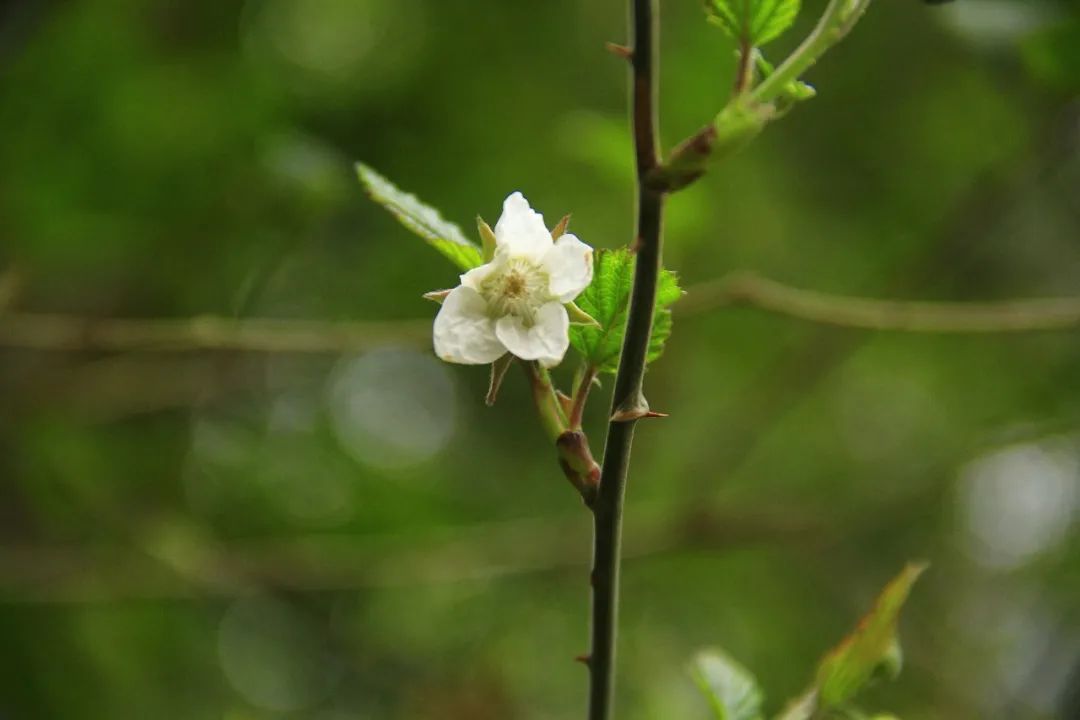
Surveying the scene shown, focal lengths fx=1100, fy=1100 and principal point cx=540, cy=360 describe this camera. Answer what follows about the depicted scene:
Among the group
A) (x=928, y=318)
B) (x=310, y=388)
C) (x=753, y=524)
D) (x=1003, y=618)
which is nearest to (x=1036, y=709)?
(x=1003, y=618)

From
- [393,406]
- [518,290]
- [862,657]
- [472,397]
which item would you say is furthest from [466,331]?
[393,406]

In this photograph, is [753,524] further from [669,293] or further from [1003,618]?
[669,293]

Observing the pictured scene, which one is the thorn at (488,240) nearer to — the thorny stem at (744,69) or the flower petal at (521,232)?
the flower petal at (521,232)

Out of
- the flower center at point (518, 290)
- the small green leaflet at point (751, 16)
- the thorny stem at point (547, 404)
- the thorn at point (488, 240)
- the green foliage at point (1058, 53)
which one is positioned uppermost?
the green foliage at point (1058, 53)

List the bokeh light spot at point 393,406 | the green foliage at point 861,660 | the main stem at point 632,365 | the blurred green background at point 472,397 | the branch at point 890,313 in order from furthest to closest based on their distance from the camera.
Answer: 1. the bokeh light spot at point 393,406
2. the blurred green background at point 472,397
3. the branch at point 890,313
4. the green foliage at point 861,660
5. the main stem at point 632,365

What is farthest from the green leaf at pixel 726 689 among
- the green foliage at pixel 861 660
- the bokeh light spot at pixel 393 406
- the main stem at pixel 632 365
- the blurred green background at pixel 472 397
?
the bokeh light spot at pixel 393 406

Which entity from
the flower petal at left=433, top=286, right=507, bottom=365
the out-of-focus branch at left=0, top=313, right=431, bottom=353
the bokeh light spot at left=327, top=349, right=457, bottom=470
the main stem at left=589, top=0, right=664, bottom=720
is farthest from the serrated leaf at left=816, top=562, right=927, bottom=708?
the bokeh light spot at left=327, top=349, right=457, bottom=470

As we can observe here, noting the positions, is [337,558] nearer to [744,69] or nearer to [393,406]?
[393,406]

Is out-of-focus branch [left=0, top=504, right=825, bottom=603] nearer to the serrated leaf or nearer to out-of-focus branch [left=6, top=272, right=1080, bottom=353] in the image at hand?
out-of-focus branch [left=6, top=272, right=1080, bottom=353]
